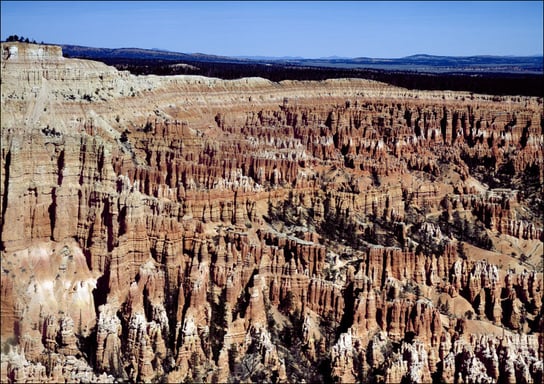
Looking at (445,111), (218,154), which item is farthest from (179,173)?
(445,111)

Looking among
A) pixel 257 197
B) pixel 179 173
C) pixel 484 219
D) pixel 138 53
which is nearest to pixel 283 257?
pixel 257 197

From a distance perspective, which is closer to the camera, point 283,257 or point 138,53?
point 283,257

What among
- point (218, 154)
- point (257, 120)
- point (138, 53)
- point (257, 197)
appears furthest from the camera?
point (138, 53)

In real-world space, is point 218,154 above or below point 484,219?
above

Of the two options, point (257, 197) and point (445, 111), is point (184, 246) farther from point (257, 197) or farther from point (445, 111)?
point (445, 111)

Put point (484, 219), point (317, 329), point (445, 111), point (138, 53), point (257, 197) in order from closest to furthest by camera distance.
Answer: point (317, 329) < point (257, 197) < point (484, 219) < point (445, 111) < point (138, 53)

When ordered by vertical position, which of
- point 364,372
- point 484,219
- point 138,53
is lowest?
point 364,372

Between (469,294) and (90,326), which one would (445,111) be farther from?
(90,326)
